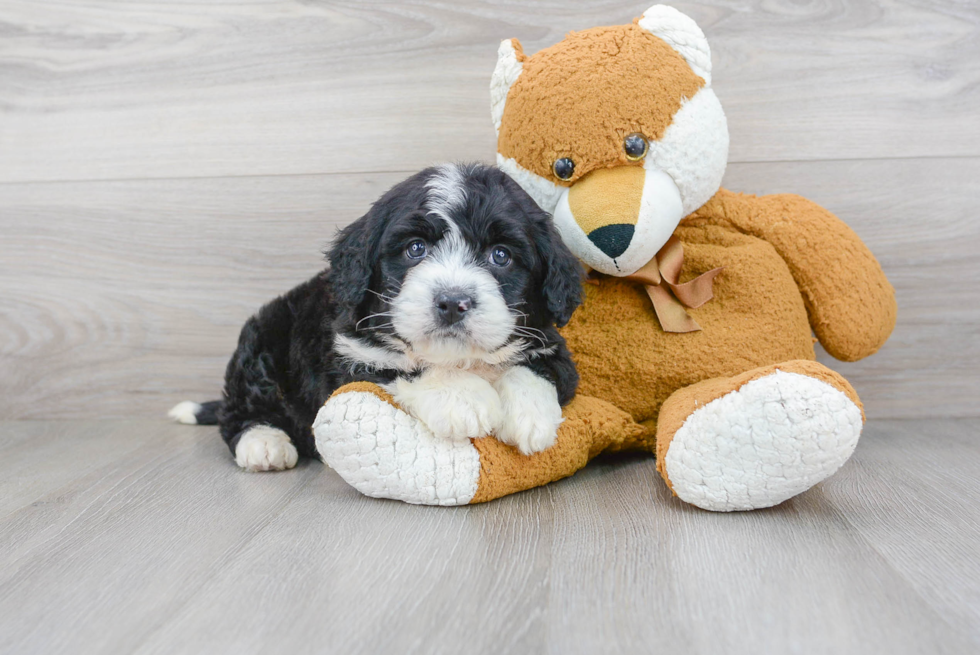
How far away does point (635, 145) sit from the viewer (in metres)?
1.75

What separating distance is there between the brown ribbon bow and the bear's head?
7 centimetres

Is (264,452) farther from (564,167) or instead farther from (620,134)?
(620,134)

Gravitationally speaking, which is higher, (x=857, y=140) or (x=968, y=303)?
(x=857, y=140)

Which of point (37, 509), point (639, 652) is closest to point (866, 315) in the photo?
point (639, 652)

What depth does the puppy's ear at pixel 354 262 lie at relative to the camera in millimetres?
1644

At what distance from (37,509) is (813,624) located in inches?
66.1

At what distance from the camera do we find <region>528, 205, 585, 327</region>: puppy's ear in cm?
166

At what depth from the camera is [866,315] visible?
1942 mm

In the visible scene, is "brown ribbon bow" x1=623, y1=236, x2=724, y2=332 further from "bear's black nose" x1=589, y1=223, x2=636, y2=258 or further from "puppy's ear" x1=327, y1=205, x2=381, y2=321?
"puppy's ear" x1=327, y1=205, x2=381, y2=321

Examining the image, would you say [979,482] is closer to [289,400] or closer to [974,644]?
[974,644]

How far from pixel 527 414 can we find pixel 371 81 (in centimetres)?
142

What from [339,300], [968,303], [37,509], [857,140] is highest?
[857,140]

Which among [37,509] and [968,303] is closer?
[37,509]

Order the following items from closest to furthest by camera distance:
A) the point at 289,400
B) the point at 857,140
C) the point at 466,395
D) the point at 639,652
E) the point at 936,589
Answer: the point at 639,652 → the point at 936,589 → the point at 466,395 → the point at 289,400 → the point at 857,140
